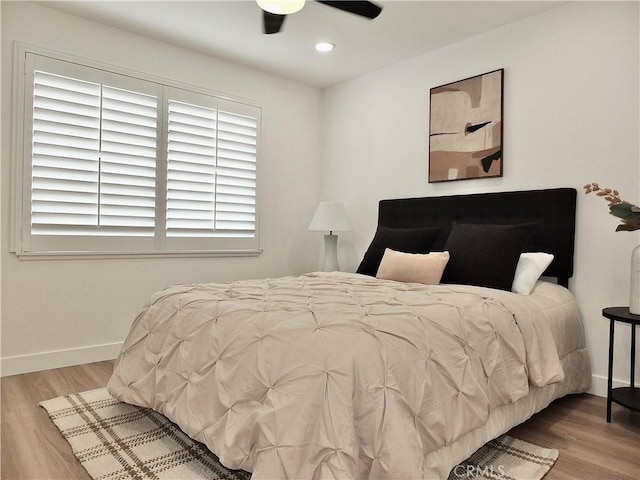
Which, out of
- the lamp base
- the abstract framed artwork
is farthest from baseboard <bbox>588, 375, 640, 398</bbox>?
the lamp base

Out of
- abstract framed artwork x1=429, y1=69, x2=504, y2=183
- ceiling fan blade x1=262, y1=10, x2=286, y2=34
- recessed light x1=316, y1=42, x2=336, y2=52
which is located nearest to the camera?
ceiling fan blade x1=262, y1=10, x2=286, y2=34

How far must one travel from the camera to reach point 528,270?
9.01 ft

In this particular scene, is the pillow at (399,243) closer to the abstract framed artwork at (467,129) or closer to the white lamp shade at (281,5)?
the abstract framed artwork at (467,129)

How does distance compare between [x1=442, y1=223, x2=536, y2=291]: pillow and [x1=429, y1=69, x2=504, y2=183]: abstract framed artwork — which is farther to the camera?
[x1=429, y1=69, x2=504, y2=183]: abstract framed artwork

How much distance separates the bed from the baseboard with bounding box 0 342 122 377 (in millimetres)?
1206

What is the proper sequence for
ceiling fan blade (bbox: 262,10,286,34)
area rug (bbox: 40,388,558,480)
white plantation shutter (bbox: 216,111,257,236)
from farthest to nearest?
white plantation shutter (bbox: 216,111,257,236) → ceiling fan blade (bbox: 262,10,286,34) → area rug (bbox: 40,388,558,480)

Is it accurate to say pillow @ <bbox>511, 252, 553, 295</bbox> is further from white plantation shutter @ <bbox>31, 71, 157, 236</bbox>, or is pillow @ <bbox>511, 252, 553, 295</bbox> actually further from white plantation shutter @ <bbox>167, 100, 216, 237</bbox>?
white plantation shutter @ <bbox>31, 71, 157, 236</bbox>

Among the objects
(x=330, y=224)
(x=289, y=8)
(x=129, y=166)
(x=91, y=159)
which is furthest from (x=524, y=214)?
(x=91, y=159)

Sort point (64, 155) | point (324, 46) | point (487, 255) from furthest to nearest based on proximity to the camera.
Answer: point (324, 46) → point (64, 155) → point (487, 255)

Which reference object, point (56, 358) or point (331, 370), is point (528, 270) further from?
point (56, 358)

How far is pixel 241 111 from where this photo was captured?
424 cm

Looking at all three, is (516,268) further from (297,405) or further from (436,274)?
(297,405)

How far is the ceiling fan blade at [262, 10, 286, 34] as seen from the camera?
2.63 metres

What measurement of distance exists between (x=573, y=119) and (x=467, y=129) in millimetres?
774
